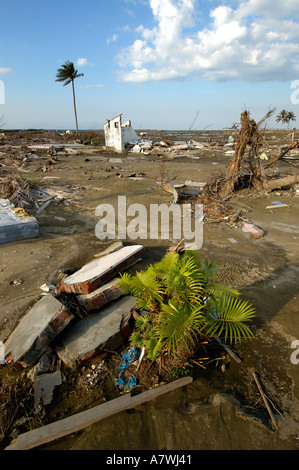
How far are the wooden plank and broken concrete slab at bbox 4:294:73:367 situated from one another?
76 cm

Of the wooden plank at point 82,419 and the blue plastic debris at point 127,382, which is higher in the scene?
the wooden plank at point 82,419

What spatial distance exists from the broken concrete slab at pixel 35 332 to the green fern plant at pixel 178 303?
91 centimetres

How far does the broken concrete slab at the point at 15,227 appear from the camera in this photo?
500cm

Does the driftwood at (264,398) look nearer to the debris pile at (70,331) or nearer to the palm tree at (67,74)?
the debris pile at (70,331)

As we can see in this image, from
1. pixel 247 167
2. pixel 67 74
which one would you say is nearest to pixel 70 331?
pixel 247 167

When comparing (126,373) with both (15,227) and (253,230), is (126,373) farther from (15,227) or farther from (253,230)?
(253,230)

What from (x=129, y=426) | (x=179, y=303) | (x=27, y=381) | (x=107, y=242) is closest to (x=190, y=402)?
(x=129, y=426)

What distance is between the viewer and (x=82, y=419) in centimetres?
212

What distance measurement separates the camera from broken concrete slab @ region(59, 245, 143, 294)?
3316 mm

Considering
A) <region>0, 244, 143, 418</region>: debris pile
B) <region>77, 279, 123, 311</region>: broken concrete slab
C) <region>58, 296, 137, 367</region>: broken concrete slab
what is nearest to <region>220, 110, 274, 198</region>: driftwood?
<region>77, 279, 123, 311</region>: broken concrete slab

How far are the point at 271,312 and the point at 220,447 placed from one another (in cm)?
218

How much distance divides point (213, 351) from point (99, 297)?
1.58 m

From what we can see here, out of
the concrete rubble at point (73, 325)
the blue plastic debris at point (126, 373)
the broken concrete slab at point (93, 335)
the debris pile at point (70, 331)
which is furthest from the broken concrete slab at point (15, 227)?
the blue plastic debris at point (126, 373)

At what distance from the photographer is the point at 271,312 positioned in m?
3.61
